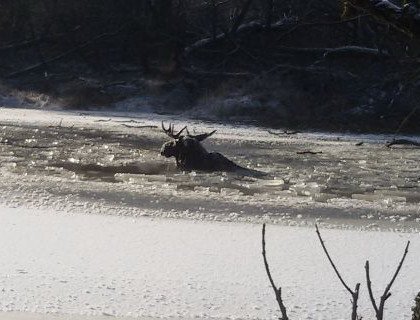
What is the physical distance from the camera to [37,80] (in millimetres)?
30219

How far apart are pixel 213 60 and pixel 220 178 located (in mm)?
17745

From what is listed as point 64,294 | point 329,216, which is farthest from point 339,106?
point 64,294

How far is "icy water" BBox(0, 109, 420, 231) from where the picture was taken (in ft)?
33.6

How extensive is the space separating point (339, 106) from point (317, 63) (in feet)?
10.3

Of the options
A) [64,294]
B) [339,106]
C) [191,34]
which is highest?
[191,34]

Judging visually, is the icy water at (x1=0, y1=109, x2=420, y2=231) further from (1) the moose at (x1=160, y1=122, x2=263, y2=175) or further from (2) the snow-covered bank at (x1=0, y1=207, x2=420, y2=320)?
(2) the snow-covered bank at (x1=0, y1=207, x2=420, y2=320)

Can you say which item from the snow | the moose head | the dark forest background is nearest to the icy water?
the snow

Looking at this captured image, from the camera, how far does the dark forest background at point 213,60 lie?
26.4 meters

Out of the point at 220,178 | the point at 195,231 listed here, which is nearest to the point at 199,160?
the point at 220,178

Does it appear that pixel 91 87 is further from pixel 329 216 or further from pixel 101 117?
pixel 329 216

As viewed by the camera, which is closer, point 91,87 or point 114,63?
point 91,87

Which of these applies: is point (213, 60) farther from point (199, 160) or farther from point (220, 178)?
point (220, 178)

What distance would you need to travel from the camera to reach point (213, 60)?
100ft

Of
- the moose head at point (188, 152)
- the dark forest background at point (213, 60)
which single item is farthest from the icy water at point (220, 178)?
the dark forest background at point (213, 60)
